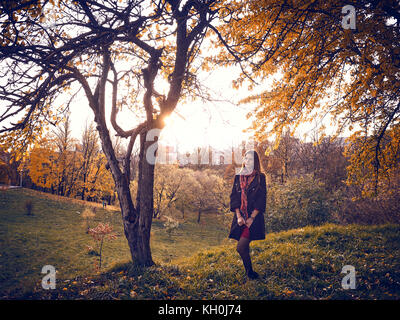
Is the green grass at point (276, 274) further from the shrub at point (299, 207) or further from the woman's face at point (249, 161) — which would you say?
the shrub at point (299, 207)

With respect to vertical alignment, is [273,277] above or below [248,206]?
below

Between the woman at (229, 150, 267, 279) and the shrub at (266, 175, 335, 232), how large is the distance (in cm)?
716

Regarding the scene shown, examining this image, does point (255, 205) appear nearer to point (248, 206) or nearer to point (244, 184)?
point (248, 206)

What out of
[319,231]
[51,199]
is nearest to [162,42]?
[319,231]

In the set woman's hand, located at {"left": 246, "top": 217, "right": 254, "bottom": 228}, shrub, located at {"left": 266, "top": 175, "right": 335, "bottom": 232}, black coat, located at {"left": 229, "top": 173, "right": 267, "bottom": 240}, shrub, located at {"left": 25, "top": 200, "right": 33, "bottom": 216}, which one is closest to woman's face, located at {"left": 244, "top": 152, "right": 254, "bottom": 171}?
black coat, located at {"left": 229, "top": 173, "right": 267, "bottom": 240}

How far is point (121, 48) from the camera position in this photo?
6.64 metres

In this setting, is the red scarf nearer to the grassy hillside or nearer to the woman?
the woman

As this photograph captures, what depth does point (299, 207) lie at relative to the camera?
11.0 metres

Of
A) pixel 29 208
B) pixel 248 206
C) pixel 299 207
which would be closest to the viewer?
pixel 248 206

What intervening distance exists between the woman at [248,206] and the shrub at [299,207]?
7.16 meters

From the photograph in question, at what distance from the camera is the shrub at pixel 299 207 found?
1055cm

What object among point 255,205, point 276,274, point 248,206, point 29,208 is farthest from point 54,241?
point 255,205

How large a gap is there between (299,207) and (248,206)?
7.77 m

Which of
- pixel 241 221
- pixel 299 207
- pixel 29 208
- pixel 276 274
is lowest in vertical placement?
pixel 29 208
